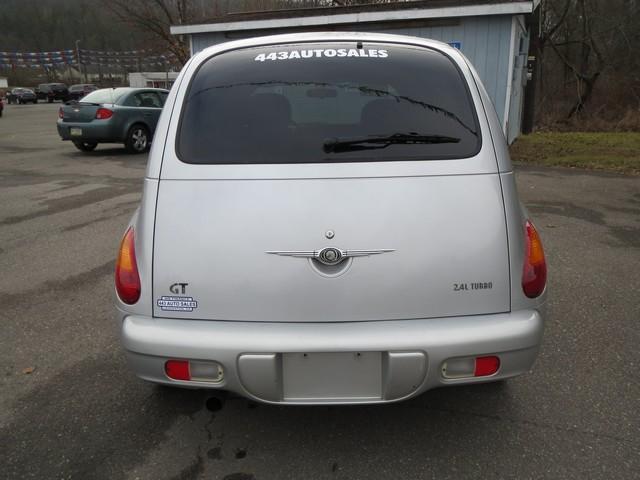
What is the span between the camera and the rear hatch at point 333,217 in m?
1.97

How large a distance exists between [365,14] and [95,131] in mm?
6539

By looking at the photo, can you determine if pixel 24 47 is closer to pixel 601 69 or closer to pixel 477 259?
pixel 601 69

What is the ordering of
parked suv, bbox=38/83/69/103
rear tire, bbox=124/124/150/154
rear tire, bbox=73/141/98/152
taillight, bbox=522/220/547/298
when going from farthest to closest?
1. parked suv, bbox=38/83/69/103
2. rear tire, bbox=73/141/98/152
3. rear tire, bbox=124/124/150/154
4. taillight, bbox=522/220/547/298

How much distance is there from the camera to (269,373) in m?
1.96

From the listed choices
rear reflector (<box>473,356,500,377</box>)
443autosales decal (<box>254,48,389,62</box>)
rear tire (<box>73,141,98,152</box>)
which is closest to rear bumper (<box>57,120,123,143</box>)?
rear tire (<box>73,141,98,152</box>)

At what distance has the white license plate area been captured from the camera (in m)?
1.97

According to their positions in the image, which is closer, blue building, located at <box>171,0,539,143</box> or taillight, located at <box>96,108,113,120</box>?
blue building, located at <box>171,0,539,143</box>

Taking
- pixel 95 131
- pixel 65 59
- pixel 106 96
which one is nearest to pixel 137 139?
pixel 95 131

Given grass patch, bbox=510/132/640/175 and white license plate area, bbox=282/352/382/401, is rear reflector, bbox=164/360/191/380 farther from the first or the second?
grass patch, bbox=510/132/640/175

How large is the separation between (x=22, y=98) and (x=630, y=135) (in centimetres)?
4992

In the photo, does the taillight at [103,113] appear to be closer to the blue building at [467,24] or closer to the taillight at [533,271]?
the blue building at [467,24]

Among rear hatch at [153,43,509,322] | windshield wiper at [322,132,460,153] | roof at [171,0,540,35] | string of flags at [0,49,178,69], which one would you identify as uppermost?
roof at [171,0,540,35]

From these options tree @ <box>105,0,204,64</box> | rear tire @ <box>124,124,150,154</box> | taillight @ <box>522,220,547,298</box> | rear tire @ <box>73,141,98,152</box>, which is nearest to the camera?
taillight @ <box>522,220,547,298</box>

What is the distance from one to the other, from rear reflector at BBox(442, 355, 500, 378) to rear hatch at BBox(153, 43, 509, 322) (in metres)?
0.19
